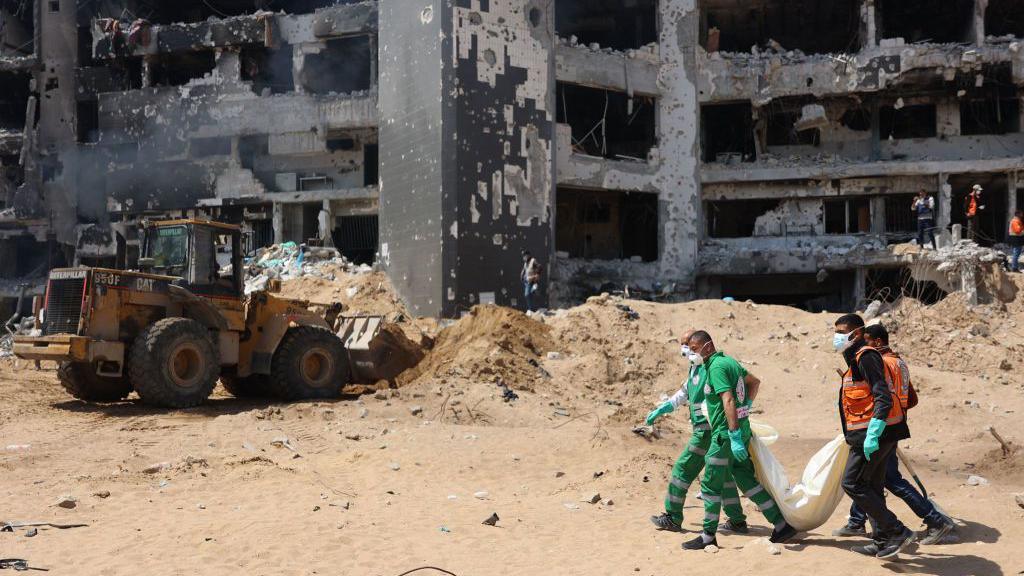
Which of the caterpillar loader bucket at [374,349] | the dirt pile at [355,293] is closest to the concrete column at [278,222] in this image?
the dirt pile at [355,293]

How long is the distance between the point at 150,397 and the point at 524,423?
4919mm

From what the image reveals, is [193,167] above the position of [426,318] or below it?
above

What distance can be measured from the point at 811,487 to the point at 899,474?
0.61 m

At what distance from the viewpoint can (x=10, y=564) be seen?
614cm

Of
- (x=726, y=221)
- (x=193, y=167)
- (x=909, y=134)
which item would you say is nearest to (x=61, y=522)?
(x=193, y=167)

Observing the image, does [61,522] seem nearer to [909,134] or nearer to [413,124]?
[413,124]

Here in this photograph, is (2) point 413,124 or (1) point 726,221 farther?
(1) point 726,221

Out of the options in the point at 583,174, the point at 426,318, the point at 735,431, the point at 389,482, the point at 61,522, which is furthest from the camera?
the point at 583,174

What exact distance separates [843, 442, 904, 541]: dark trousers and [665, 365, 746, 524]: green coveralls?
1031mm

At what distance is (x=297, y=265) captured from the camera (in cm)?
2525

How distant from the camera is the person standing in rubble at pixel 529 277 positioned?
21603 mm

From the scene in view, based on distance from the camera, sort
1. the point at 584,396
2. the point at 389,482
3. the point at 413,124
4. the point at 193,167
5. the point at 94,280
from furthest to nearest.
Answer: the point at 193,167 → the point at 413,124 → the point at 584,396 → the point at 94,280 → the point at 389,482

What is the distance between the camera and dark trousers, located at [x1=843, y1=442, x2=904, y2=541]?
6148mm

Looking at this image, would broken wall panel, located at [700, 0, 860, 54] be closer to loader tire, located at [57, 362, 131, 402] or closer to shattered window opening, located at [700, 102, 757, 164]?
shattered window opening, located at [700, 102, 757, 164]
